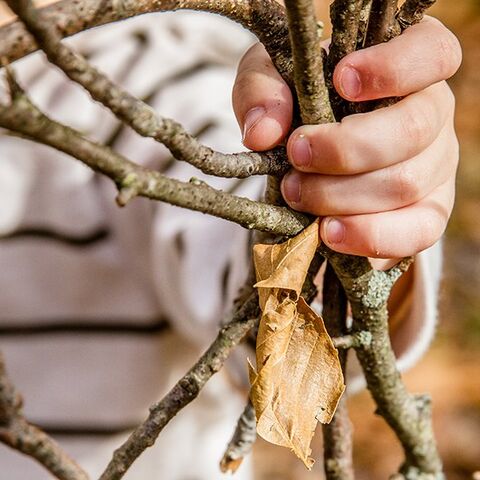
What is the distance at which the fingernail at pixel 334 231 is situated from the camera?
0.35 m

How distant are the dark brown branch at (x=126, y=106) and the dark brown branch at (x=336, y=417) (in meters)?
0.10

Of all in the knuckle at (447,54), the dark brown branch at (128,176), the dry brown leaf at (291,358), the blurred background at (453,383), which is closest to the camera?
the dark brown branch at (128,176)

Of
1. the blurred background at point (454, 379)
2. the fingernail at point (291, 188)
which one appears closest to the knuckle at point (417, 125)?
the fingernail at point (291, 188)

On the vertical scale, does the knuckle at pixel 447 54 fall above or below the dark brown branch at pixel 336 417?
above

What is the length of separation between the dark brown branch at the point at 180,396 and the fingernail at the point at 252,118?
86 mm

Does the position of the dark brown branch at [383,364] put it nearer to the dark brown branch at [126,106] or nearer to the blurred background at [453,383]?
the dark brown branch at [126,106]

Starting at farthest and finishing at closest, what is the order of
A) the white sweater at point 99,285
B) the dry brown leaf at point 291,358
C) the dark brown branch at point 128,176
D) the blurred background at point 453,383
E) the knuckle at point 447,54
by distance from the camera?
the blurred background at point 453,383 → the white sweater at point 99,285 → the knuckle at point 447,54 → the dry brown leaf at point 291,358 → the dark brown branch at point 128,176

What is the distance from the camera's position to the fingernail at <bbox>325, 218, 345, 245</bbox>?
0.35 meters

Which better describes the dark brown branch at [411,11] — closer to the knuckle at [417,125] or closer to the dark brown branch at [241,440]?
the knuckle at [417,125]

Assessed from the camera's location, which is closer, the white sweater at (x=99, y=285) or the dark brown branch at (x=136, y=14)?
the dark brown branch at (x=136, y=14)

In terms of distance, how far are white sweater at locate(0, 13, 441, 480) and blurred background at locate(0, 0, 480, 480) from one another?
60cm

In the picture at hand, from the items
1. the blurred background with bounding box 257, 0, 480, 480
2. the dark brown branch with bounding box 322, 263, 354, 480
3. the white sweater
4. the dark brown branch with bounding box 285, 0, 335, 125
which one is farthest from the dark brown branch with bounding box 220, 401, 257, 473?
the blurred background with bounding box 257, 0, 480, 480

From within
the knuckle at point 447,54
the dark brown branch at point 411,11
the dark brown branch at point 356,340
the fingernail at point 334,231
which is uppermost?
the knuckle at point 447,54

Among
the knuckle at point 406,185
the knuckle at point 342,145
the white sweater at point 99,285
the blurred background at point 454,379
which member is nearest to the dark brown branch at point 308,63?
the knuckle at point 342,145
